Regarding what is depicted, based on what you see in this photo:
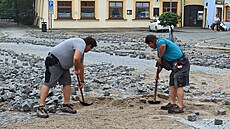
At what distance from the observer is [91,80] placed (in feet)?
44.7

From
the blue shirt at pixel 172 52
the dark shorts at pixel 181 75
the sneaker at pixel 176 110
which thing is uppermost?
the blue shirt at pixel 172 52

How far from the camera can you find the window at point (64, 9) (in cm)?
5503

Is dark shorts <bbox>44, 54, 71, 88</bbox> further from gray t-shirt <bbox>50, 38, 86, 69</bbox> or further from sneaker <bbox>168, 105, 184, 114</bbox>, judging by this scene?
sneaker <bbox>168, 105, 184, 114</bbox>

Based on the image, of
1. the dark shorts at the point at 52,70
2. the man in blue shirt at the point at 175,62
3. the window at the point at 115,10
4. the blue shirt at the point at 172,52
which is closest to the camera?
the dark shorts at the point at 52,70

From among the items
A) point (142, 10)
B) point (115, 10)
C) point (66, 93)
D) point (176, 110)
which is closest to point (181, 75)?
point (176, 110)

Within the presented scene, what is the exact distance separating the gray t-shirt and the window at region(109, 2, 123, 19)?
48.2m

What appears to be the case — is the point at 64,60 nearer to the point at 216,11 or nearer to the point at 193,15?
the point at 216,11

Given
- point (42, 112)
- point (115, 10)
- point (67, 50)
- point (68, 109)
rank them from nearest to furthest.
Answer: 1. point (42, 112)
2. point (67, 50)
3. point (68, 109)
4. point (115, 10)

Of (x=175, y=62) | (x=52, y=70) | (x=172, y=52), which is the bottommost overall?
(x=52, y=70)

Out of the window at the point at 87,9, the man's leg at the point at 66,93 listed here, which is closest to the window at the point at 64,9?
the window at the point at 87,9

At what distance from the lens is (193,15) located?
6009 centimetres

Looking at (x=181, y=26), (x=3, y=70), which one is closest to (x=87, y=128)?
(x=3, y=70)

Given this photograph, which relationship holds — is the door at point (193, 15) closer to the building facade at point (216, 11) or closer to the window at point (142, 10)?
the building facade at point (216, 11)

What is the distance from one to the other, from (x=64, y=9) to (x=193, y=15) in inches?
623
